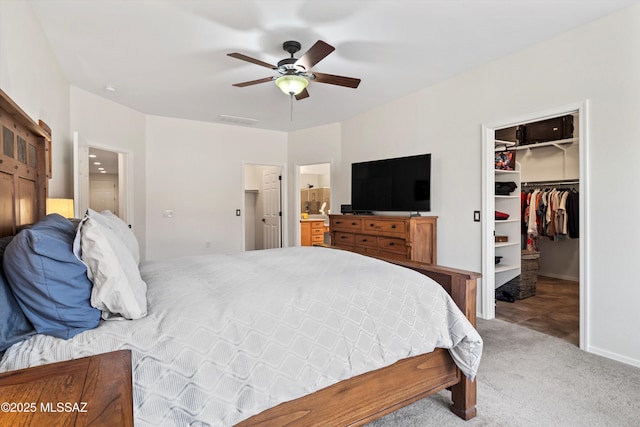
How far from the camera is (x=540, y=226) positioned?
5.00 meters

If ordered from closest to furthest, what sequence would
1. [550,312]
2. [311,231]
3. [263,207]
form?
[550,312] < [263,207] < [311,231]

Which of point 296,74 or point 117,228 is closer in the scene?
point 117,228

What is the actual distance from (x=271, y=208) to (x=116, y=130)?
301 cm

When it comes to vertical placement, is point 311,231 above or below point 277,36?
below

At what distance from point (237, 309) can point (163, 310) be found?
0.28 metres

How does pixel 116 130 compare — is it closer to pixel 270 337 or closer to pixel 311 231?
pixel 311 231

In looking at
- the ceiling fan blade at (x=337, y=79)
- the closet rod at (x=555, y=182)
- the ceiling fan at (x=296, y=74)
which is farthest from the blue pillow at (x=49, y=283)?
the closet rod at (x=555, y=182)

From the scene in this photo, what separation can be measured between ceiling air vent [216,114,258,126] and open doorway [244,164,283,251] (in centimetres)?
99

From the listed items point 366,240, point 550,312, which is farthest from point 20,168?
point 550,312

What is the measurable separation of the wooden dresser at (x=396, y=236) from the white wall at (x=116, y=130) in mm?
3136

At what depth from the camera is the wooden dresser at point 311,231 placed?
7221mm

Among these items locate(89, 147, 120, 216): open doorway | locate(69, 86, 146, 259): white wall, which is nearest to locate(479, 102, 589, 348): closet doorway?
locate(69, 86, 146, 259): white wall

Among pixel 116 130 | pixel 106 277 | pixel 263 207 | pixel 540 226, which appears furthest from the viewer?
pixel 263 207

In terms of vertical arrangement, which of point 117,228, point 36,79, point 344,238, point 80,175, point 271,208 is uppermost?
point 36,79
